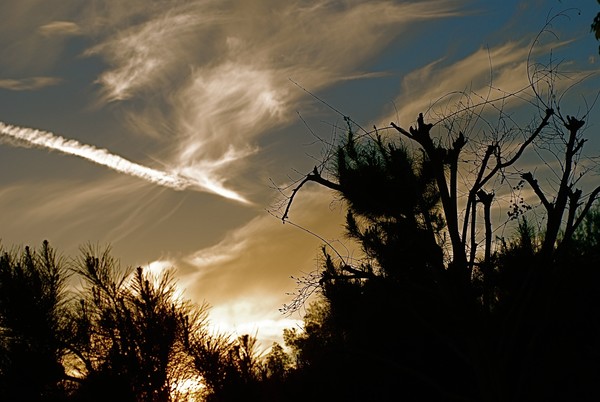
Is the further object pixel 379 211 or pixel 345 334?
pixel 345 334

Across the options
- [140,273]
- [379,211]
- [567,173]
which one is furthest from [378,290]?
[567,173]

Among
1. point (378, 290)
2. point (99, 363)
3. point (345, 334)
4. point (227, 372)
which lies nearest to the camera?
point (227, 372)

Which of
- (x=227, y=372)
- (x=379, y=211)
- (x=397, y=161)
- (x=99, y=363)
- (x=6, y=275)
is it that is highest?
(x=397, y=161)

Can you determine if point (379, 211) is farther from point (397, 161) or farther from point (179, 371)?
point (179, 371)

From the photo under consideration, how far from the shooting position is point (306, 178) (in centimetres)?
736

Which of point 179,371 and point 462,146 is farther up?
point 462,146

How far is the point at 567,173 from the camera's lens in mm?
6969

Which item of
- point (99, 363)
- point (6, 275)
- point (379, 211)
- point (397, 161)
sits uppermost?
point (397, 161)

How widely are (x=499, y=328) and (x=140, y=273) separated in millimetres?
5474

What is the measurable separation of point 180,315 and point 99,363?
1.91 meters

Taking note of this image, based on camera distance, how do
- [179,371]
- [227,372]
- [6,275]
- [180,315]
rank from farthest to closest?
1. [6,275]
2. [180,315]
3. [179,371]
4. [227,372]

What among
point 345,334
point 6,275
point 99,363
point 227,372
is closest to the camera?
point 227,372

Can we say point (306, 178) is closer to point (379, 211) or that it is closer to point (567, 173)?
point (567, 173)

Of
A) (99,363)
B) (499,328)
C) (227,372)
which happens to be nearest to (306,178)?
(227,372)
